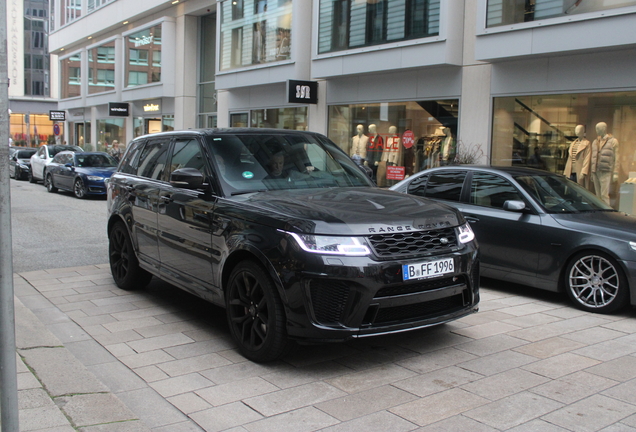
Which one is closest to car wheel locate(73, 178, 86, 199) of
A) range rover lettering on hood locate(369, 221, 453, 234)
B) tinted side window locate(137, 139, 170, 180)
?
tinted side window locate(137, 139, 170, 180)

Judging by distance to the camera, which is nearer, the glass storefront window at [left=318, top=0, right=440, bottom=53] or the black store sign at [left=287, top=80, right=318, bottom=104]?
the glass storefront window at [left=318, top=0, right=440, bottom=53]

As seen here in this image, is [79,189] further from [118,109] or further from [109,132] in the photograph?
[109,132]

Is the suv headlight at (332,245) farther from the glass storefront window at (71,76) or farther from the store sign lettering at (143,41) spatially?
the glass storefront window at (71,76)

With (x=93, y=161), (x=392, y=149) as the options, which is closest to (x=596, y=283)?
(x=392, y=149)

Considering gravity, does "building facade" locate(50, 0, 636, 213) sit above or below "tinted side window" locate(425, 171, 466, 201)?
above

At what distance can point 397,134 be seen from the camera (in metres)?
16.4

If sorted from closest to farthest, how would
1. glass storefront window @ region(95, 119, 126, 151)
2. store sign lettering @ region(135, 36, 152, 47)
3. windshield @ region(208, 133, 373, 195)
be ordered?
windshield @ region(208, 133, 373, 195) → store sign lettering @ region(135, 36, 152, 47) → glass storefront window @ region(95, 119, 126, 151)

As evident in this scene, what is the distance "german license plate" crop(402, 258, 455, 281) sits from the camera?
441 centimetres

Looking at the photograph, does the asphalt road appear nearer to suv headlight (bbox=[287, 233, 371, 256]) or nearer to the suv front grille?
suv headlight (bbox=[287, 233, 371, 256])

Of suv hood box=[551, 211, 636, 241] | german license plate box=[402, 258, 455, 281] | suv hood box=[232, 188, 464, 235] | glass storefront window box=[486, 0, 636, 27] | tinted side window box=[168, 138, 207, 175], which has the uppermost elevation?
glass storefront window box=[486, 0, 636, 27]

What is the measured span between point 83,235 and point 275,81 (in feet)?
32.9

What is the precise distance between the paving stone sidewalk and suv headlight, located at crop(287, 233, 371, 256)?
94 cm

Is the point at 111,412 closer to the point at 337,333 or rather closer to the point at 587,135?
the point at 337,333

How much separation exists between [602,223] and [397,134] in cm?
1000
